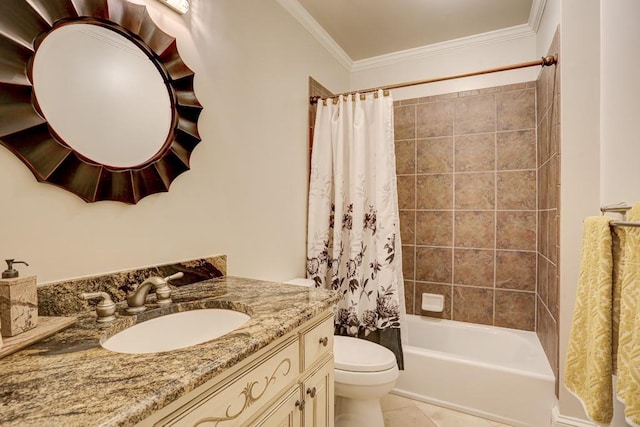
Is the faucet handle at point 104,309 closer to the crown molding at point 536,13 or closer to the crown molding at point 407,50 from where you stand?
the crown molding at point 407,50

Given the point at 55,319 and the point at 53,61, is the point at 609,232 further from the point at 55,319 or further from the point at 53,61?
the point at 53,61

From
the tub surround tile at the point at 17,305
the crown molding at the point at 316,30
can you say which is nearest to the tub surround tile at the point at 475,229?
the crown molding at the point at 316,30

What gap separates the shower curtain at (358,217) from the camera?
6.64 ft

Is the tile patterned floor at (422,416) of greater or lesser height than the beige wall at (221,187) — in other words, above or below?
below

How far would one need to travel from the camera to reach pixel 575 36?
157 cm

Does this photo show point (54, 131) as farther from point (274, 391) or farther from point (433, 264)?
point (433, 264)

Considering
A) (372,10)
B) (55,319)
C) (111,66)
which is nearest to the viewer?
(55,319)

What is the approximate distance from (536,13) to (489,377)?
93.9 inches

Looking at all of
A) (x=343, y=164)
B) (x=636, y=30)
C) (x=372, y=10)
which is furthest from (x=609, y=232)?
(x=372, y=10)

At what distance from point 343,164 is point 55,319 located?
1729 mm

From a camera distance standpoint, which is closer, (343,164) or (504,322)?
(343,164)

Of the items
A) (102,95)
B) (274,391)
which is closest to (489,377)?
(274,391)

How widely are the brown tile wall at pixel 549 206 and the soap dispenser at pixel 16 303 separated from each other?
2.15 meters

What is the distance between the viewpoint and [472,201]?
2.55 metres
